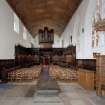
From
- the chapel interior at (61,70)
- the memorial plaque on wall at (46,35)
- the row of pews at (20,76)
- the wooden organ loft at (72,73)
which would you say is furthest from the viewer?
the memorial plaque on wall at (46,35)

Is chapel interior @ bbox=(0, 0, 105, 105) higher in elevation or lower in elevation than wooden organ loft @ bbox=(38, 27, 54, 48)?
lower

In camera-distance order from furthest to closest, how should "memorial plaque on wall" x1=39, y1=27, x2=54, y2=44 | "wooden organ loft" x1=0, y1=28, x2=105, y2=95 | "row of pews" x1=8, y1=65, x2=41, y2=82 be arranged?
"memorial plaque on wall" x1=39, y1=27, x2=54, y2=44 < "row of pews" x1=8, y1=65, x2=41, y2=82 < "wooden organ loft" x1=0, y1=28, x2=105, y2=95

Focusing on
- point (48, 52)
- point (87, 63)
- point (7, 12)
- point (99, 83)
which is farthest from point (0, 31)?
point (48, 52)

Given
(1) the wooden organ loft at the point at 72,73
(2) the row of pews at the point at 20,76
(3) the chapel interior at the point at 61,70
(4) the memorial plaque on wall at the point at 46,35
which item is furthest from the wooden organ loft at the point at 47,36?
(2) the row of pews at the point at 20,76

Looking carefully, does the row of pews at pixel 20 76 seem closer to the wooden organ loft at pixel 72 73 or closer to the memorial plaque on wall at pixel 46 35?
the wooden organ loft at pixel 72 73

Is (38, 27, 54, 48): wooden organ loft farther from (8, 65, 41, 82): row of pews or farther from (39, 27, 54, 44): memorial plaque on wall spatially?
(8, 65, 41, 82): row of pews

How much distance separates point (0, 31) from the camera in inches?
584

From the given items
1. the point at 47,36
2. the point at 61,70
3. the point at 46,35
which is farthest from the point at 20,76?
the point at 47,36

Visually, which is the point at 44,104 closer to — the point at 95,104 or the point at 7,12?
the point at 95,104

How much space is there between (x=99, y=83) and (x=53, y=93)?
6.58 feet

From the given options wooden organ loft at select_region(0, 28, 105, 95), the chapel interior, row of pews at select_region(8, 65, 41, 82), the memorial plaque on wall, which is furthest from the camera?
the memorial plaque on wall

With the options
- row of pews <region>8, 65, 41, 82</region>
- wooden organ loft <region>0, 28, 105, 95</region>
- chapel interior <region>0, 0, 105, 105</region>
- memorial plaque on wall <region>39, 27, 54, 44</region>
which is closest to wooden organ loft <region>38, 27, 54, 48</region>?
memorial plaque on wall <region>39, 27, 54, 44</region>

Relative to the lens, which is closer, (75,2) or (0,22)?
(0,22)

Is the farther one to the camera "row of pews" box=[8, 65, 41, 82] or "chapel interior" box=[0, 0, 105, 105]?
"row of pews" box=[8, 65, 41, 82]
